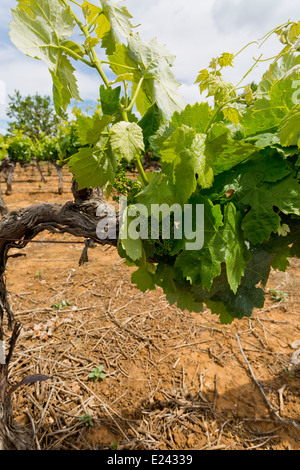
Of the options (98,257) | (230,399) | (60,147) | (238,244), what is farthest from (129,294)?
(60,147)

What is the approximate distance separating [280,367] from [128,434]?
1890mm

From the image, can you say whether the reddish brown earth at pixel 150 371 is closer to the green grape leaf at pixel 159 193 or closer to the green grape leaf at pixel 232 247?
the green grape leaf at pixel 232 247

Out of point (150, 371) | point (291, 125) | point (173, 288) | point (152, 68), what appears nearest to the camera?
point (291, 125)

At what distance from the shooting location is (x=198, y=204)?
0.88 m

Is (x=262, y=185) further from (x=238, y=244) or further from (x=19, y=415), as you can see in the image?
(x=19, y=415)

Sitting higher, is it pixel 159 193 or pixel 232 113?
pixel 232 113

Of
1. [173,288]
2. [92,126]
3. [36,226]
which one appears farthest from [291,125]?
[36,226]

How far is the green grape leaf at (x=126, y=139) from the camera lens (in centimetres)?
68

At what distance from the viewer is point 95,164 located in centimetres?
80

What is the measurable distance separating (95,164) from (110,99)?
20cm

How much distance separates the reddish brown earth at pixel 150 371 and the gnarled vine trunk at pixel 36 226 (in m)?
0.53

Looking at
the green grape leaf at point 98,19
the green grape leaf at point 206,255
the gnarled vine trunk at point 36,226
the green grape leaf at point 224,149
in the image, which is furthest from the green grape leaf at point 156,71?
the gnarled vine trunk at point 36,226

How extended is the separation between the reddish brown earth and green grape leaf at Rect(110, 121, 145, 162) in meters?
2.55

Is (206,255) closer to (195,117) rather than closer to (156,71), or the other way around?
(195,117)
